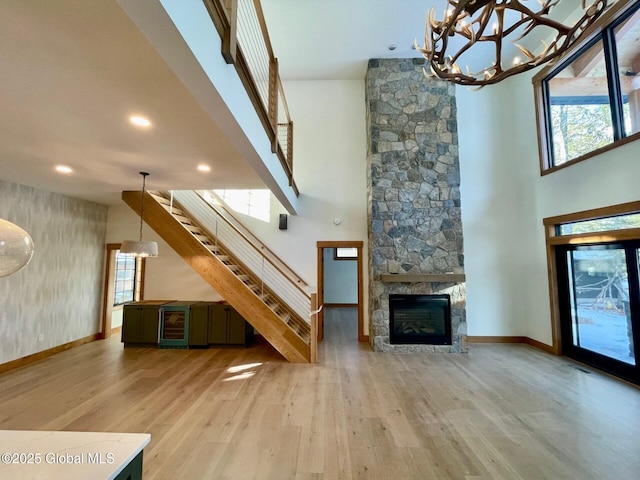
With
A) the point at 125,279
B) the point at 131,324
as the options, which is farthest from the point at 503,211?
the point at 125,279

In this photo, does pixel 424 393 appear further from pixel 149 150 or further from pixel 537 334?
pixel 149 150

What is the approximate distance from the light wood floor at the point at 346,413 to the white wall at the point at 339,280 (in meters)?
5.03

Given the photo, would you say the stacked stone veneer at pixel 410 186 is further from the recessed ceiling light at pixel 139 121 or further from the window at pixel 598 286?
the recessed ceiling light at pixel 139 121

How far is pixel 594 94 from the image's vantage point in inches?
171

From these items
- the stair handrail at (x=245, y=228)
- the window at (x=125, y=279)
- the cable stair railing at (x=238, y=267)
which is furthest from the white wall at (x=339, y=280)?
the window at (x=125, y=279)

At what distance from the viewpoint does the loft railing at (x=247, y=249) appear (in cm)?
598

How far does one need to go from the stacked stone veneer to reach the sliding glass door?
5.33 feet

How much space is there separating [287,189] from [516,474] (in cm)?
422

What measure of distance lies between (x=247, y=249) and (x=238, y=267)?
478 mm

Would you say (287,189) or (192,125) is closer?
(192,125)

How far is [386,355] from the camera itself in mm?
5133

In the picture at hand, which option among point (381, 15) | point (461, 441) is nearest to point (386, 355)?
point (461, 441)

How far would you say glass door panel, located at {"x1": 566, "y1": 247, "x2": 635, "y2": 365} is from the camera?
4.00m

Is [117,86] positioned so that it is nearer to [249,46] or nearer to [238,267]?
[249,46]
